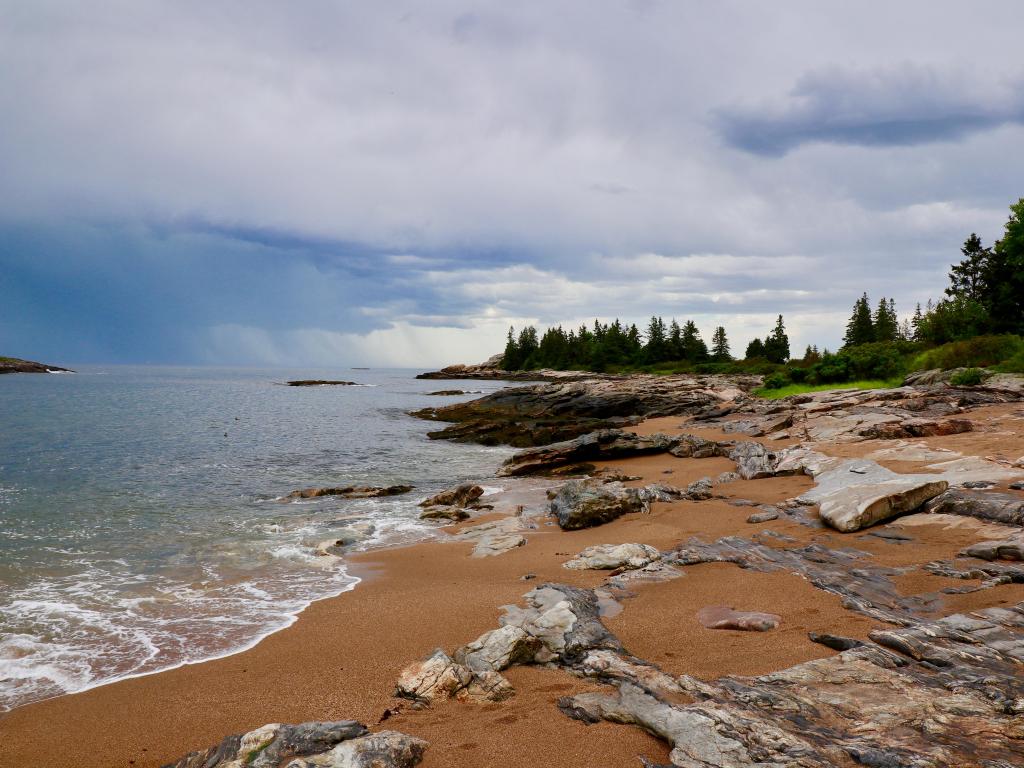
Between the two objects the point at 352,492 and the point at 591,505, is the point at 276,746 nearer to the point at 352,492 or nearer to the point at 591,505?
the point at 591,505

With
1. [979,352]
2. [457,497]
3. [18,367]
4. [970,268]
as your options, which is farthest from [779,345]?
[18,367]

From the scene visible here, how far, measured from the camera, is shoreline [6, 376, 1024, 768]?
17.7 feet

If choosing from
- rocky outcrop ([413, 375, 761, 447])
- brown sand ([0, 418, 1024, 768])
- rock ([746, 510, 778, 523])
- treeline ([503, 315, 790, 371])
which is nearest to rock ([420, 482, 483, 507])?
brown sand ([0, 418, 1024, 768])

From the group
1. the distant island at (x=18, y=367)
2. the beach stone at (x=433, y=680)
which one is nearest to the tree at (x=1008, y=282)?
the beach stone at (x=433, y=680)

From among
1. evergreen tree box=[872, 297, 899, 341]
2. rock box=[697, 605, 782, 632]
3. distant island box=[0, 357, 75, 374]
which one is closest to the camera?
rock box=[697, 605, 782, 632]

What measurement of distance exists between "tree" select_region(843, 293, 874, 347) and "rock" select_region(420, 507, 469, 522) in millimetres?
105528

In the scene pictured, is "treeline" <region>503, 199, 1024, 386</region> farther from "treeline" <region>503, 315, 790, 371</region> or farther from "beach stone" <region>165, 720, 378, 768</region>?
"beach stone" <region>165, 720, 378, 768</region>

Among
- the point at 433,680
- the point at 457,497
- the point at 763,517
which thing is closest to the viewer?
the point at 433,680

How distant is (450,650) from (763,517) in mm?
8658

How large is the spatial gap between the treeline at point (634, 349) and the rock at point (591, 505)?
96718 mm

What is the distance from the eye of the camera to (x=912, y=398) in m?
26.5

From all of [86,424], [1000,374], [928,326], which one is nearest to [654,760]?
[1000,374]

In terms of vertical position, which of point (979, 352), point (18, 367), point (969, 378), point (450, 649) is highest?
point (18, 367)

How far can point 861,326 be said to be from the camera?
103 meters
